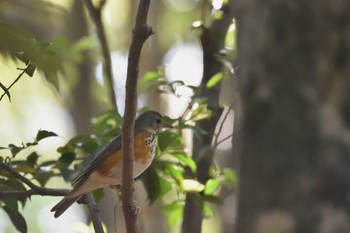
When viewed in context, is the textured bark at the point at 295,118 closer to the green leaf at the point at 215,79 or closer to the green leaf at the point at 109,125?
the green leaf at the point at 109,125

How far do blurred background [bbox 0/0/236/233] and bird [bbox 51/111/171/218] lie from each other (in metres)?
0.31

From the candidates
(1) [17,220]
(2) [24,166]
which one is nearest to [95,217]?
(1) [17,220]

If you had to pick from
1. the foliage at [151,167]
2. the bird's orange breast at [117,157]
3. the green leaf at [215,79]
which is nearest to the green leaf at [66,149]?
the foliage at [151,167]

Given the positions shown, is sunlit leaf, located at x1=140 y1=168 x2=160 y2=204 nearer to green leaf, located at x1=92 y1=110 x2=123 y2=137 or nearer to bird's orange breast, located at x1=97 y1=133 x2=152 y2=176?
bird's orange breast, located at x1=97 y1=133 x2=152 y2=176

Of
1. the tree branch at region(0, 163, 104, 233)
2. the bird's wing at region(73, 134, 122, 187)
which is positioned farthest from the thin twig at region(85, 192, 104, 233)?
the bird's wing at region(73, 134, 122, 187)

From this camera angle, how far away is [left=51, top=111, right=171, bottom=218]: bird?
4.36m

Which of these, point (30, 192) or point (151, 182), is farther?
point (151, 182)

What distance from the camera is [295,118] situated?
2.01 m

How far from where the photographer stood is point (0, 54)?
3172 mm

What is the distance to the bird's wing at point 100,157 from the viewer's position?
4.40 metres

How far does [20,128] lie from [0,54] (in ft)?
21.0

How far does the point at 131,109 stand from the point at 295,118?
126 centimetres

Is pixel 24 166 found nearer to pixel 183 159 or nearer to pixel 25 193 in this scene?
pixel 25 193

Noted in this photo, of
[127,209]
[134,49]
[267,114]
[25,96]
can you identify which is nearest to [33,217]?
[25,96]
